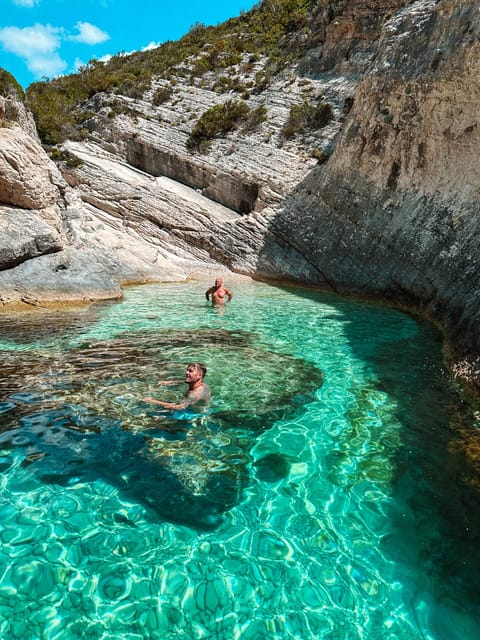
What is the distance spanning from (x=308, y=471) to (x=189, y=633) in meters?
2.41

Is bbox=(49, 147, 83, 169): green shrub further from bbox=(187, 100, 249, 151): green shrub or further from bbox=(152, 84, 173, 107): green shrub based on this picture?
bbox=(152, 84, 173, 107): green shrub

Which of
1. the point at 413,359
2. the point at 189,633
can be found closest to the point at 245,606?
the point at 189,633

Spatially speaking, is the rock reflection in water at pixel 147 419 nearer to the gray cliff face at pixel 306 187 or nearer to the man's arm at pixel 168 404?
the man's arm at pixel 168 404

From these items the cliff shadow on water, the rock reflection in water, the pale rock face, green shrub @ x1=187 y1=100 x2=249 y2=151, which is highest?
green shrub @ x1=187 y1=100 x2=249 y2=151

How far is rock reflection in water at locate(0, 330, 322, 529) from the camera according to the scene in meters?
4.97

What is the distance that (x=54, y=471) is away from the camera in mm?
5074

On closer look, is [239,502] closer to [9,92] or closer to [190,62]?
[9,92]

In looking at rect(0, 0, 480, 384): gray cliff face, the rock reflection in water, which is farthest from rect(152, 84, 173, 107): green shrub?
the rock reflection in water

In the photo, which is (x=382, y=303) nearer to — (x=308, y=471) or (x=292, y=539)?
(x=308, y=471)

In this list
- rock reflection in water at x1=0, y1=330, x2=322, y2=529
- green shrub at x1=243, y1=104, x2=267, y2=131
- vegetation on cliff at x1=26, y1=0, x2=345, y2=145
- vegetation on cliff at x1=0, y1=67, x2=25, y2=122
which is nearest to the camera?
rock reflection in water at x1=0, y1=330, x2=322, y2=529

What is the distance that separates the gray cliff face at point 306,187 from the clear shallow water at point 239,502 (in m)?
2.69

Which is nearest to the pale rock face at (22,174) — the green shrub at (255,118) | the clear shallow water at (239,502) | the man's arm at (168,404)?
the clear shallow water at (239,502)

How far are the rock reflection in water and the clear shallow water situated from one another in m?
0.03

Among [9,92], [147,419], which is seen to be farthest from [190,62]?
[147,419]
